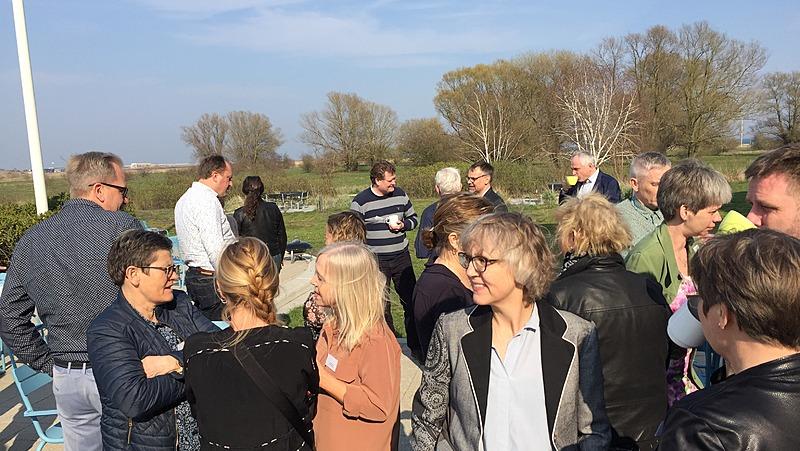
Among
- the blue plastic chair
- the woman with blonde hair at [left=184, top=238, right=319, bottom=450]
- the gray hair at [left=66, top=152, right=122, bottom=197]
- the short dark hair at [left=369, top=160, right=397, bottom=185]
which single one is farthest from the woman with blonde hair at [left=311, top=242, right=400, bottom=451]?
the short dark hair at [left=369, top=160, right=397, bottom=185]

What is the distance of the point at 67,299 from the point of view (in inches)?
107

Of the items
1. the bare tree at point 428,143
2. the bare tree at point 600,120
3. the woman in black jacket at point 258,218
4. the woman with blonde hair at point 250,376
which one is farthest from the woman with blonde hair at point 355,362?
the bare tree at point 428,143

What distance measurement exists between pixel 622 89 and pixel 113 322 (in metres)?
34.5

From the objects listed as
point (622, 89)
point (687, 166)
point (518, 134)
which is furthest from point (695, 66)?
point (687, 166)

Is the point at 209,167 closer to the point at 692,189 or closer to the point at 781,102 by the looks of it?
the point at 692,189

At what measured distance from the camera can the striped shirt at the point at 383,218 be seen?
5.68m

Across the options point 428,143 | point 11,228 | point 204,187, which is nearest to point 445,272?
point 204,187

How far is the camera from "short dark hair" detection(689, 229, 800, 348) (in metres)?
1.18

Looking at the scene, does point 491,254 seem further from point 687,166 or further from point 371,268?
point 687,166

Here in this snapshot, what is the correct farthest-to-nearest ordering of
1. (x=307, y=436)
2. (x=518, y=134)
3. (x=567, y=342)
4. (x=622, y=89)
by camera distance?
(x=518, y=134), (x=622, y=89), (x=307, y=436), (x=567, y=342)

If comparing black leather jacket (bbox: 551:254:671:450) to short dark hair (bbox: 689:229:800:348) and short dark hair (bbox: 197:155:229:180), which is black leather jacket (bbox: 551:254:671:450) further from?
short dark hair (bbox: 197:155:229:180)

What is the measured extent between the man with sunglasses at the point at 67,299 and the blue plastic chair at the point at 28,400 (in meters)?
0.48

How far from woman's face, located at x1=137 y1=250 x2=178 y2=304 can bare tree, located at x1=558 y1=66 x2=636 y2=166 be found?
19.8 m

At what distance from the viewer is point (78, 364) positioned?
2.68 metres
